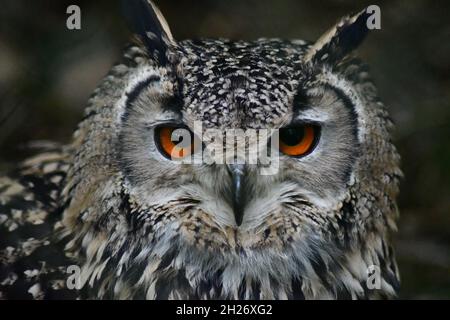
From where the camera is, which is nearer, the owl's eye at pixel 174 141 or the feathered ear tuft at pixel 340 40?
the owl's eye at pixel 174 141

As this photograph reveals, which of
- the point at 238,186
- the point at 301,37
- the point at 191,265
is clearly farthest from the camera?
the point at 301,37

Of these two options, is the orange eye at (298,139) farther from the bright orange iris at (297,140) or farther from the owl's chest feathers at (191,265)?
the owl's chest feathers at (191,265)

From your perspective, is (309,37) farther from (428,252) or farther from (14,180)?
(14,180)

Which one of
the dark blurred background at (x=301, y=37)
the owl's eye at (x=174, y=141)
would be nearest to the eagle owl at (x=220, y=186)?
the owl's eye at (x=174, y=141)

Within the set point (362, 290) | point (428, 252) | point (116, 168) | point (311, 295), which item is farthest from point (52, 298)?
point (428, 252)

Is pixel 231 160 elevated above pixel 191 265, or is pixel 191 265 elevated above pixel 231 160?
pixel 231 160

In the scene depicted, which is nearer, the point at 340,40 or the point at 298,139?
the point at 298,139

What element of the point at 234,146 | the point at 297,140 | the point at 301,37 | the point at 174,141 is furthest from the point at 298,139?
the point at 301,37

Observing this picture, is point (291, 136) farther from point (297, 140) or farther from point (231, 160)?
point (231, 160)
